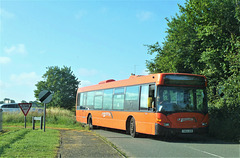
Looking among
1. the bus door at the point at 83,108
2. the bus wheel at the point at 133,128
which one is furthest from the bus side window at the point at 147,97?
the bus door at the point at 83,108

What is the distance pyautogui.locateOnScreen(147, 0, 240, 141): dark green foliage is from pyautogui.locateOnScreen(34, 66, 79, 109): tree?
6186cm

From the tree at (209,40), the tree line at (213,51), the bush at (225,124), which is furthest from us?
the tree at (209,40)

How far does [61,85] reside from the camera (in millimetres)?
87438

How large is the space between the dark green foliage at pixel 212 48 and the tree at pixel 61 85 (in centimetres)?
6186

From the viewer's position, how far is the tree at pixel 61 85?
272ft

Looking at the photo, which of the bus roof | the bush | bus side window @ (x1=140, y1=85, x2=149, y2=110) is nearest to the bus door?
the bus roof

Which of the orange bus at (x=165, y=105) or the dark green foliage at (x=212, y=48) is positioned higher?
the dark green foliage at (x=212, y=48)

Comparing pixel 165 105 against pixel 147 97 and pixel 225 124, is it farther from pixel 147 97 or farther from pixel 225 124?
pixel 225 124

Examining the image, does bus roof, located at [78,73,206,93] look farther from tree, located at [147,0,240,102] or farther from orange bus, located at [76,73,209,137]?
tree, located at [147,0,240,102]

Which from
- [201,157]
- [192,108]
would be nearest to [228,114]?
[192,108]

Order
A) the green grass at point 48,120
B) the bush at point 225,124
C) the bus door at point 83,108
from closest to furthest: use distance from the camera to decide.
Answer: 1. the bush at point 225,124
2. the bus door at point 83,108
3. the green grass at point 48,120

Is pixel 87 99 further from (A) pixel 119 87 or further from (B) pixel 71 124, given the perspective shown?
(A) pixel 119 87

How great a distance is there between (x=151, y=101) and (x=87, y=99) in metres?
9.98

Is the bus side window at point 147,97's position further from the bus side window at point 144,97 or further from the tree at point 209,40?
the tree at point 209,40
